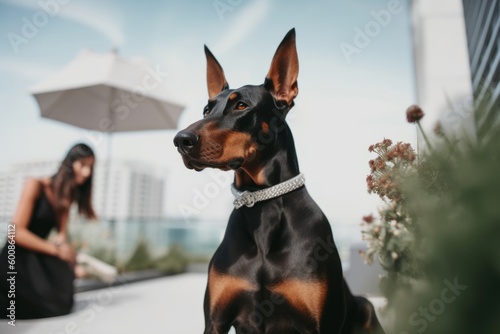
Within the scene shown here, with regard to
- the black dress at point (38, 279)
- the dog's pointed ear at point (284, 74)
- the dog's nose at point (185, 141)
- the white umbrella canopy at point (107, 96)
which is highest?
the white umbrella canopy at point (107, 96)

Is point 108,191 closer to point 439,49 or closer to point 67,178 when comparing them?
point 67,178

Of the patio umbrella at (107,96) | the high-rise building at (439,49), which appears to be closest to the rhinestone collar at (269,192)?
the high-rise building at (439,49)

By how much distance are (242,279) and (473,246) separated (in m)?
0.84

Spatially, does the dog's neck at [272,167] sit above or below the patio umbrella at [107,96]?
below

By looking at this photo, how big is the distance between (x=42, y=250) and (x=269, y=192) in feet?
10.0

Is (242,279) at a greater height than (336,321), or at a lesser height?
greater

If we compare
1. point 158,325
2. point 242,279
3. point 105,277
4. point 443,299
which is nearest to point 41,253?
point 158,325

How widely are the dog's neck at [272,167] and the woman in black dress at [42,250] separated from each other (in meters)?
2.87

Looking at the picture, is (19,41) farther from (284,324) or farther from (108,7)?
(284,324)

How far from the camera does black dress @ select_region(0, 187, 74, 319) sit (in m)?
3.48

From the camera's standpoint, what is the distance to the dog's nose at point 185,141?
1171mm

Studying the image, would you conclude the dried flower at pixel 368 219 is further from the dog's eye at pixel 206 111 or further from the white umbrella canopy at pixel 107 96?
the white umbrella canopy at pixel 107 96

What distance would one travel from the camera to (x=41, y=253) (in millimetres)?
3670

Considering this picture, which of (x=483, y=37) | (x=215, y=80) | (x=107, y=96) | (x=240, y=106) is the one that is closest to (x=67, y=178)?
(x=107, y=96)
